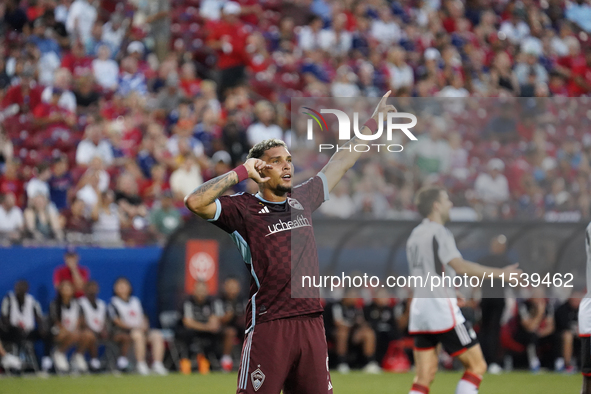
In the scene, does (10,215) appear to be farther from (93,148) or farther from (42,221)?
(93,148)

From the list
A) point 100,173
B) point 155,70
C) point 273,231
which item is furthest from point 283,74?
point 273,231

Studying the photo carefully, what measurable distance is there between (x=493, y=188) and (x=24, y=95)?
33.5ft

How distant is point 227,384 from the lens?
39.8ft

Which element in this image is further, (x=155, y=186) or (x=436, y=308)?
(x=155, y=186)

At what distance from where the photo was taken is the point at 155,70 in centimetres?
1814

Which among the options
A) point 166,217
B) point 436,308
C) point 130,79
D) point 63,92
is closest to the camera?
point 436,308

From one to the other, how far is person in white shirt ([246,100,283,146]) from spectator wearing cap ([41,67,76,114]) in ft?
11.6

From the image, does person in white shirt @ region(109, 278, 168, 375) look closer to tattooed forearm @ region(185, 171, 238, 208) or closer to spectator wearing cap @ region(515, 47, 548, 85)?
tattooed forearm @ region(185, 171, 238, 208)

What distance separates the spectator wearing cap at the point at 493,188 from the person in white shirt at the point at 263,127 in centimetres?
621

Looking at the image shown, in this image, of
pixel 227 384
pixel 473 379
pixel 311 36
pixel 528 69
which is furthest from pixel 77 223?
pixel 528 69

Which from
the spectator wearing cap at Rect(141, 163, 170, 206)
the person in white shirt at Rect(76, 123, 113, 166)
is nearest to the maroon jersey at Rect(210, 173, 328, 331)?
Result: the spectator wearing cap at Rect(141, 163, 170, 206)

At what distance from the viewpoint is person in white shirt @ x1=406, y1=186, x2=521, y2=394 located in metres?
7.71

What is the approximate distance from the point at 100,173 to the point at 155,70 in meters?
3.98

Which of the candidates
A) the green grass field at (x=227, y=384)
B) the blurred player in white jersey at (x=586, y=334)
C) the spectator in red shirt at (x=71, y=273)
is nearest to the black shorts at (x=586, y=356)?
the blurred player in white jersey at (x=586, y=334)
